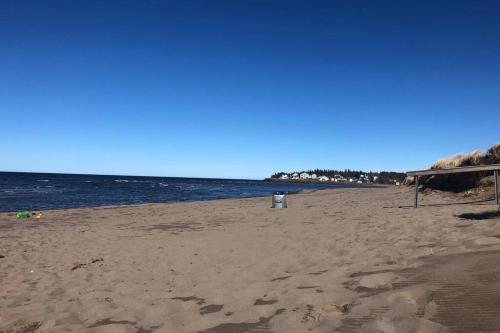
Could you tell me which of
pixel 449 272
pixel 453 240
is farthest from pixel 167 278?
pixel 453 240

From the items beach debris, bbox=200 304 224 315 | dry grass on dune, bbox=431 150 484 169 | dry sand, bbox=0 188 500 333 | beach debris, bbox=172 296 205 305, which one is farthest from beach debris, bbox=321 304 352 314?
dry grass on dune, bbox=431 150 484 169

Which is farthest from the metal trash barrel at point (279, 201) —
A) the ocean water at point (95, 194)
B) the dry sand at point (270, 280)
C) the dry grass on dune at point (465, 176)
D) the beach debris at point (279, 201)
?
the ocean water at point (95, 194)

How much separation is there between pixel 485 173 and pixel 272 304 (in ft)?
44.6

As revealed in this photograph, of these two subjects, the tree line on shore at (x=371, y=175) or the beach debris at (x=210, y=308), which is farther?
the tree line on shore at (x=371, y=175)

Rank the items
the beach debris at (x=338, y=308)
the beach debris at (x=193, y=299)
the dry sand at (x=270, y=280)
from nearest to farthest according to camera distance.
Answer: the dry sand at (x=270, y=280) < the beach debris at (x=338, y=308) < the beach debris at (x=193, y=299)

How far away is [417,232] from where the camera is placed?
7.89m

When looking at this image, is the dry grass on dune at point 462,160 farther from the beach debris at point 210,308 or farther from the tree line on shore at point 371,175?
the tree line on shore at point 371,175

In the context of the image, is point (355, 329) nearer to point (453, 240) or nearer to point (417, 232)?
point (453, 240)

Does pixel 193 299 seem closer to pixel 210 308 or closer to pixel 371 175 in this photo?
pixel 210 308

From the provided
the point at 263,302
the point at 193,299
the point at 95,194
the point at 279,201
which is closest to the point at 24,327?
the point at 193,299

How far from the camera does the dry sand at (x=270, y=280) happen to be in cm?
385

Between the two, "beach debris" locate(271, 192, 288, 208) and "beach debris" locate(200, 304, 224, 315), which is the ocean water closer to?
"beach debris" locate(271, 192, 288, 208)

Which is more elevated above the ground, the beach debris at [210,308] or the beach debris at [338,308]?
the beach debris at [338,308]

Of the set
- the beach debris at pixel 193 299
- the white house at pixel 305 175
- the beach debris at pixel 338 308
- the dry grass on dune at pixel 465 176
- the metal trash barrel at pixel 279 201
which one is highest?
the white house at pixel 305 175
